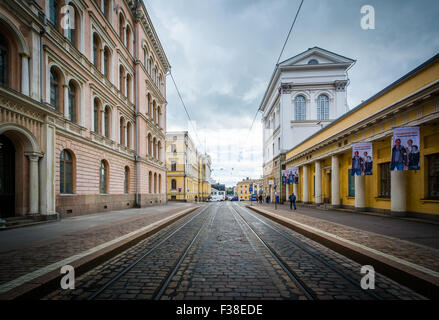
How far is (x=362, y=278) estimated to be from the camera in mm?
4027

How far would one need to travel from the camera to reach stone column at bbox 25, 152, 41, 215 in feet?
33.1

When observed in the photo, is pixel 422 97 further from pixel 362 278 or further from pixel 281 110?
pixel 281 110

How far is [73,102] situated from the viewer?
14.4 metres

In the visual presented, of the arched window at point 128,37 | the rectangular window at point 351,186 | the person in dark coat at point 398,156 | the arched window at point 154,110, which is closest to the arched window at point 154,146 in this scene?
the arched window at point 154,110

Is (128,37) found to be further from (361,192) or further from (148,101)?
(361,192)

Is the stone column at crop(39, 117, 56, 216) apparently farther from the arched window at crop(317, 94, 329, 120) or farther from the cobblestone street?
the arched window at crop(317, 94, 329, 120)

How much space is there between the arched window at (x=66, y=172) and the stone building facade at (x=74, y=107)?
0.05 m

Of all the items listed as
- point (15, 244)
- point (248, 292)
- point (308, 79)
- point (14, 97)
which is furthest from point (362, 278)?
point (308, 79)

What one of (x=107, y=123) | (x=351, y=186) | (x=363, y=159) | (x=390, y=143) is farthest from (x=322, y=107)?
(x=107, y=123)

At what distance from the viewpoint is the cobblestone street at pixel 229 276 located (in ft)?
11.3

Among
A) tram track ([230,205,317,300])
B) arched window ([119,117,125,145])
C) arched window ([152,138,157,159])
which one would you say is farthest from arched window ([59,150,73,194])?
arched window ([152,138,157,159])

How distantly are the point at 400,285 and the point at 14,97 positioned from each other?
500 inches

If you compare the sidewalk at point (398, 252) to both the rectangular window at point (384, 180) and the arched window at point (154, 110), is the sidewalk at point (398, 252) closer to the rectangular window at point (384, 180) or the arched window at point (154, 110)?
the rectangular window at point (384, 180)

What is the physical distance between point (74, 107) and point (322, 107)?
2960cm
